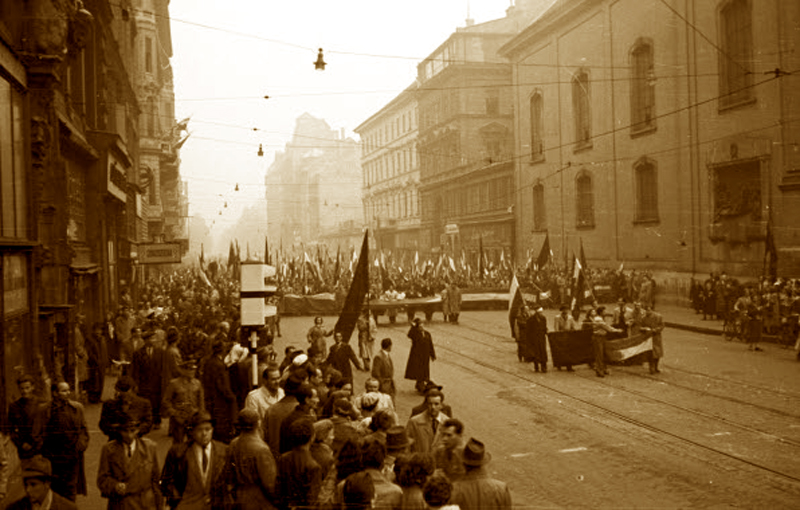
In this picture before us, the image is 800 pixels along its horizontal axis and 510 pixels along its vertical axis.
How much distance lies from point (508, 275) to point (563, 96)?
37.7 feet

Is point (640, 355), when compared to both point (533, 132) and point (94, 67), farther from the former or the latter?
point (533, 132)

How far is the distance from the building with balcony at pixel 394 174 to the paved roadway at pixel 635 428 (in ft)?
182

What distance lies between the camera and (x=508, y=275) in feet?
137

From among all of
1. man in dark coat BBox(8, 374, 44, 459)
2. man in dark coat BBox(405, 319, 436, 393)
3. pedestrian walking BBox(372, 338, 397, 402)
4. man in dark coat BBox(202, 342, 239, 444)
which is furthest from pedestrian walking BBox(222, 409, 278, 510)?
man in dark coat BBox(405, 319, 436, 393)

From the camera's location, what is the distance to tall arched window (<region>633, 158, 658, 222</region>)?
3662 cm

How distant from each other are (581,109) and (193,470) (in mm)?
41113

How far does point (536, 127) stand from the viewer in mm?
50438

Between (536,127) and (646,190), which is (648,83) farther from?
(536,127)

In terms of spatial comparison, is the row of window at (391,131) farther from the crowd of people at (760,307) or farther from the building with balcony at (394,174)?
the crowd of people at (760,307)

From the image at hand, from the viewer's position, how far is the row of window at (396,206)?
7806 cm

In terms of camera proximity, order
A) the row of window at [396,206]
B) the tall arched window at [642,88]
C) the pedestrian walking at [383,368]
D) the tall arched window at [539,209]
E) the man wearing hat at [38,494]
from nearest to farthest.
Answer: the man wearing hat at [38,494], the pedestrian walking at [383,368], the tall arched window at [642,88], the tall arched window at [539,209], the row of window at [396,206]

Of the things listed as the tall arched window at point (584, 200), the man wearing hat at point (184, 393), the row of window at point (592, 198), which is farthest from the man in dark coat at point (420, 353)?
the tall arched window at point (584, 200)

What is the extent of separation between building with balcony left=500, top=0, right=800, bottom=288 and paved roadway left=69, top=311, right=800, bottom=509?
9318 mm

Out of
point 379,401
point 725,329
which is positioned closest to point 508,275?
point 725,329
